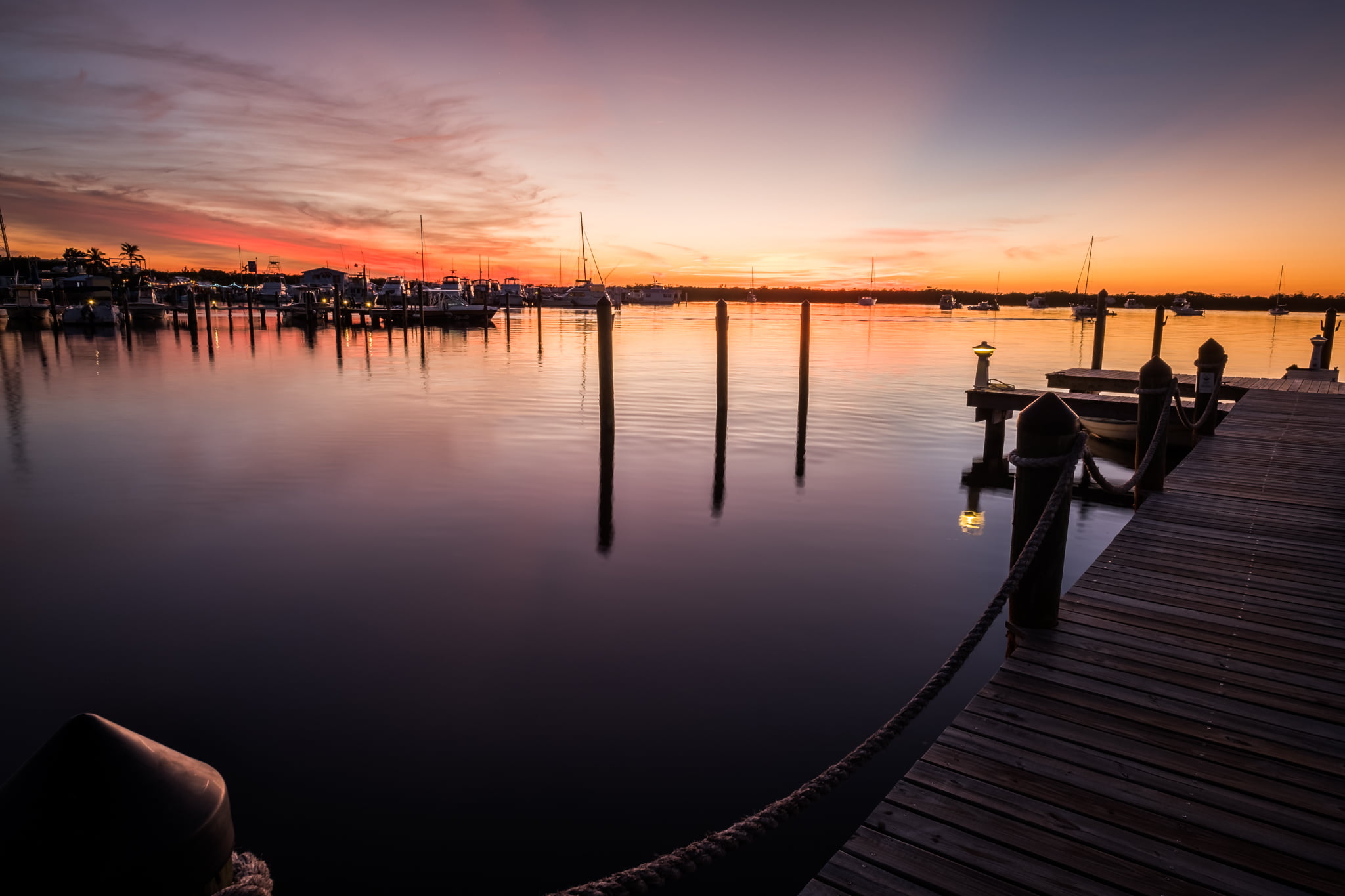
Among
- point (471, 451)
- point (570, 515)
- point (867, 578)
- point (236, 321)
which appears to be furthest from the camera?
point (236, 321)

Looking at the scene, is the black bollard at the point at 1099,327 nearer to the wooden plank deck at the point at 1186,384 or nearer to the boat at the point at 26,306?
the wooden plank deck at the point at 1186,384

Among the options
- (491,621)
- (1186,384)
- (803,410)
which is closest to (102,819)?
(491,621)

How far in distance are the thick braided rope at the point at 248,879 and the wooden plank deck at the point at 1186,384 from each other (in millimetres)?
18181

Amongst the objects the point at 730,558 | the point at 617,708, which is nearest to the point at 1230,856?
the point at 617,708

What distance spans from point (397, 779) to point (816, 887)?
3.75 meters

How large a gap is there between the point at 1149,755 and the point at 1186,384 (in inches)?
603

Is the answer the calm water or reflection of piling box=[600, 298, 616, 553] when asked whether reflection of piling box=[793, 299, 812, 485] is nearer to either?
the calm water

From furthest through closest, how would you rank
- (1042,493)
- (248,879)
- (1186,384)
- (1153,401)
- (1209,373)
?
(1186,384)
(1209,373)
(1153,401)
(1042,493)
(248,879)

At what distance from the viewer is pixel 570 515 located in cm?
1242

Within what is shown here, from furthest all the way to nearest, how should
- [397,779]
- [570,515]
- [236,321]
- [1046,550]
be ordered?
1. [236,321]
2. [570,515]
3. [397,779]
4. [1046,550]

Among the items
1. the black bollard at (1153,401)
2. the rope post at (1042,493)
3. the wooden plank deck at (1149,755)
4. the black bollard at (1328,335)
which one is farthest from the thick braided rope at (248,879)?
the black bollard at (1328,335)

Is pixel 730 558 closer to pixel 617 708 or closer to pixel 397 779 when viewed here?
pixel 617 708

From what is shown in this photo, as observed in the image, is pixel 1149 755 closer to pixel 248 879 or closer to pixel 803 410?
pixel 248 879

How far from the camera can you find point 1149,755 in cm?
354
